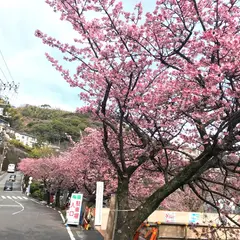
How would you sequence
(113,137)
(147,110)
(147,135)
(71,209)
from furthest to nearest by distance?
1. (71,209)
2. (113,137)
3. (147,135)
4. (147,110)

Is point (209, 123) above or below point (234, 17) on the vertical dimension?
below

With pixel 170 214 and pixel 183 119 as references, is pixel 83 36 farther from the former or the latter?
pixel 170 214

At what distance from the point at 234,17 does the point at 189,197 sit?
1104 centimetres

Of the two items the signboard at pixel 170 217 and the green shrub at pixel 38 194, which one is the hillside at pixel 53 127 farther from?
the signboard at pixel 170 217

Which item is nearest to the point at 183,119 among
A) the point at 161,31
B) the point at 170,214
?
the point at 161,31

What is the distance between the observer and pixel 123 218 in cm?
740

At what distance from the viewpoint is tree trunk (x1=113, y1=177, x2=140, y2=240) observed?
22.5 feet

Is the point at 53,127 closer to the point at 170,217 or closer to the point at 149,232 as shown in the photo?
the point at 170,217

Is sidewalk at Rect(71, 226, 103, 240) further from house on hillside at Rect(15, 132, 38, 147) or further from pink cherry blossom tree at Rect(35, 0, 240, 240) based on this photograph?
house on hillside at Rect(15, 132, 38, 147)

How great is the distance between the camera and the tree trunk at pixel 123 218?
6.87m

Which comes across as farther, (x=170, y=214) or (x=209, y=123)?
(x=170, y=214)

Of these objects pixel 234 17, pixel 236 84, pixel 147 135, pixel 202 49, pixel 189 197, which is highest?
pixel 234 17

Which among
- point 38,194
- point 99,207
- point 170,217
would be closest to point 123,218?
point 99,207

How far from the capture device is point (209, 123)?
636 cm
